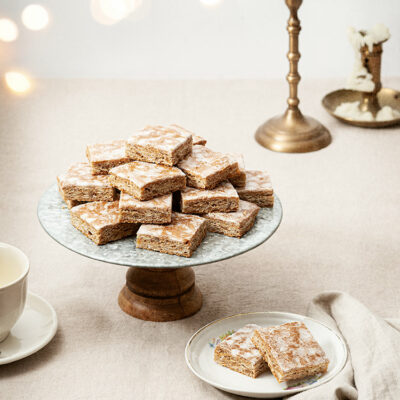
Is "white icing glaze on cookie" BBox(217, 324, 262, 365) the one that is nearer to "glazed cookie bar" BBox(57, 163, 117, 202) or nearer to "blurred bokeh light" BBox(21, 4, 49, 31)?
"glazed cookie bar" BBox(57, 163, 117, 202)

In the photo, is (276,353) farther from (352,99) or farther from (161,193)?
(352,99)

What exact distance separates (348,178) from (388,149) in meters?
0.37

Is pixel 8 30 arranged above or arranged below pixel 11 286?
below

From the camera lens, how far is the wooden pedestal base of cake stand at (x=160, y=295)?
5.90ft

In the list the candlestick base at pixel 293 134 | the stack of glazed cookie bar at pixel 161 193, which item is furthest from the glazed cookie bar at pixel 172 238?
the candlestick base at pixel 293 134

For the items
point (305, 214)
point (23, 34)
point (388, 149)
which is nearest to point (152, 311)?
point (305, 214)

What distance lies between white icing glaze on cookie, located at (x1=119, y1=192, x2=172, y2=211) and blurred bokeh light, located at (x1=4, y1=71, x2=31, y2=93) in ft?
7.19

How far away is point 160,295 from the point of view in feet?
5.92

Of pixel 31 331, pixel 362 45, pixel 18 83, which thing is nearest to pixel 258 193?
pixel 31 331

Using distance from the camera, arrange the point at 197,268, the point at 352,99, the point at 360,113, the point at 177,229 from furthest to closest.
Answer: the point at 352,99
the point at 360,113
the point at 197,268
the point at 177,229

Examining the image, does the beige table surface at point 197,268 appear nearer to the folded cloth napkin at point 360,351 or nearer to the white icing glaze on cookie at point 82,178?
the folded cloth napkin at point 360,351

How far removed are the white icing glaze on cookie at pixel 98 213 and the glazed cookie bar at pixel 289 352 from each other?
431mm

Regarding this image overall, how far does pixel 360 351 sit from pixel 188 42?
2900 mm

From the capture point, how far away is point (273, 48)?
4.11 m
